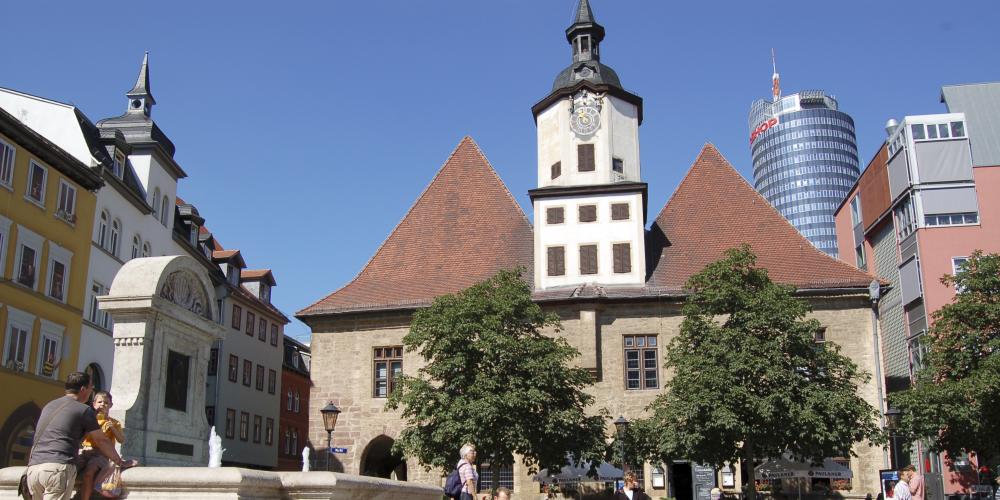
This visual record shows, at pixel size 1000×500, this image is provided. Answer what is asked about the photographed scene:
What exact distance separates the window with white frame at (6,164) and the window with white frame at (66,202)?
2.52 metres

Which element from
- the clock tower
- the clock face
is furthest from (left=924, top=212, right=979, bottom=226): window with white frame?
the clock face

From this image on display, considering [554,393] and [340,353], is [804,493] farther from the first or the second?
[340,353]

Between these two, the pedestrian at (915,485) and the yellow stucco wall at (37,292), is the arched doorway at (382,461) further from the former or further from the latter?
the pedestrian at (915,485)

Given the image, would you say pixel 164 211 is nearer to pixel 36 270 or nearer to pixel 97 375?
pixel 97 375

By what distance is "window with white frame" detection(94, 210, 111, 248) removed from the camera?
31.6 m

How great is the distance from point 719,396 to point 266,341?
1138 inches

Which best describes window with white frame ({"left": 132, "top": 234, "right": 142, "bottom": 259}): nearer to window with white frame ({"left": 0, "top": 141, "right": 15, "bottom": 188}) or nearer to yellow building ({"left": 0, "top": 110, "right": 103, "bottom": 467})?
yellow building ({"left": 0, "top": 110, "right": 103, "bottom": 467})

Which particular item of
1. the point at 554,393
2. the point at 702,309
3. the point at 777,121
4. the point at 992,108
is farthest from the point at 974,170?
the point at 777,121

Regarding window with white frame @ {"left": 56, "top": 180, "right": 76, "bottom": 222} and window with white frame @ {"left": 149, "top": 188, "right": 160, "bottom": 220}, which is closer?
window with white frame @ {"left": 56, "top": 180, "right": 76, "bottom": 222}

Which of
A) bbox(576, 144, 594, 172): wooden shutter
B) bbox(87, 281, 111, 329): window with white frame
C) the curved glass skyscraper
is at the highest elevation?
the curved glass skyscraper

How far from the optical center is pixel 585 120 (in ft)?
120

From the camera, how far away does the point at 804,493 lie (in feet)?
102

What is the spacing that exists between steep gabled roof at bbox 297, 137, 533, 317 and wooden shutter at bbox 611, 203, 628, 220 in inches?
147

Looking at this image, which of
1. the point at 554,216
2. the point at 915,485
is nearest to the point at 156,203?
the point at 554,216
